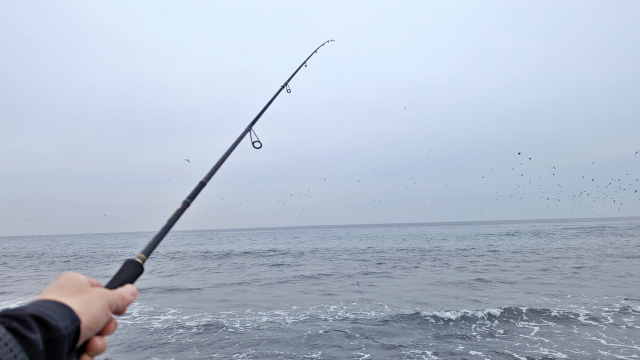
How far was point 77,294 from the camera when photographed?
43.3 inches

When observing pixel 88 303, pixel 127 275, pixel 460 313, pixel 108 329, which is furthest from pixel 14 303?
pixel 88 303

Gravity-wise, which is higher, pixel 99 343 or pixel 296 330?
pixel 99 343

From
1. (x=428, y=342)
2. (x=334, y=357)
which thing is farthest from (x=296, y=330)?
(x=428, y=342)

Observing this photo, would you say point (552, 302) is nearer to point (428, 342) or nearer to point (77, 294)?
point (428, 342)

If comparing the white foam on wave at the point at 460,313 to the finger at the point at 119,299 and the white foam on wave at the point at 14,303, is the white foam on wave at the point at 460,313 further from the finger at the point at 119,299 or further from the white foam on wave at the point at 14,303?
the white foam on wave at the point at 14,303

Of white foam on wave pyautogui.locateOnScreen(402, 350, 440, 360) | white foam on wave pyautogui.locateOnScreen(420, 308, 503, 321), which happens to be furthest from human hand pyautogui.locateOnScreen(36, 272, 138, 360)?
white foam on wave pyautogui.locateOnScreen(420, 308, 503, 321)

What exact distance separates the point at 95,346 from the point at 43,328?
0.27 meters

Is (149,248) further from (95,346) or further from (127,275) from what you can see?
(95,346)

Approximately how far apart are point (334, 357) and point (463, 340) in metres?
2.76

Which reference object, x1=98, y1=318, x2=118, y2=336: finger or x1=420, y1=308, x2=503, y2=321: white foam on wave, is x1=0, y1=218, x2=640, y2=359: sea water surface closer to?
x1=420, y1=308, x2=503, y2=321: white foam on wave

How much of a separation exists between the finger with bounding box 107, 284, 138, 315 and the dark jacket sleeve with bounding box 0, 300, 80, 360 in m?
0.15

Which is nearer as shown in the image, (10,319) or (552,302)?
(10,319)

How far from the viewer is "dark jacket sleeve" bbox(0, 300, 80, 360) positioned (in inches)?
35.9

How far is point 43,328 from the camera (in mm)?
941
